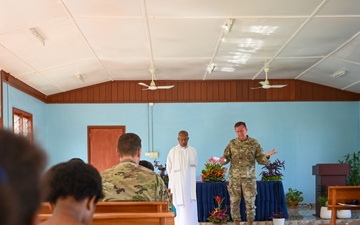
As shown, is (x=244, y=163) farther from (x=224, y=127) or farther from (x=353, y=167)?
(x=353, y=167)

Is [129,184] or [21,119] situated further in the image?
[21,119]

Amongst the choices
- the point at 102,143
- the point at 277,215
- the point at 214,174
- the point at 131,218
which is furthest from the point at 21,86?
the point at 131,218

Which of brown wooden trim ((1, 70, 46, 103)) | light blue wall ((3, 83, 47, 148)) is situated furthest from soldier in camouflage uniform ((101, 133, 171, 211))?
brown wooden trim ((1, 70, 46, 103))

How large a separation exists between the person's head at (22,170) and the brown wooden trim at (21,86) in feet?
26.8

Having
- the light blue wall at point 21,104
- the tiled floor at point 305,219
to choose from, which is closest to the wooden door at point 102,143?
the light blue wall at point 21,104

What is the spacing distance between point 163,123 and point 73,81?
240cm

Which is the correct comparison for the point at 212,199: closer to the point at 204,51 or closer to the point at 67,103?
the point at 204,51

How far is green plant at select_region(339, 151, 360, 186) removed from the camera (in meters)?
10.9

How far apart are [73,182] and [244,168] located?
545cm

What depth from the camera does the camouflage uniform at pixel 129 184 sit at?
126 inches

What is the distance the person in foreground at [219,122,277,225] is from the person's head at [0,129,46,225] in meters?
6.26

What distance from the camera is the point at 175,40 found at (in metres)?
7.79

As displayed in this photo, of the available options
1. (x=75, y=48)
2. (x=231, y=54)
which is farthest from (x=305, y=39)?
(x=75, y=48)

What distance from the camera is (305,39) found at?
7820 mm
